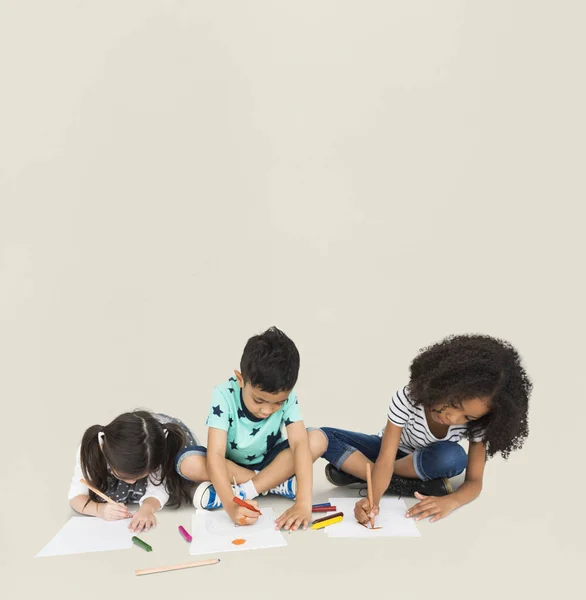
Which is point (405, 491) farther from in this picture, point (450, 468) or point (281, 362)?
point (281, 362)

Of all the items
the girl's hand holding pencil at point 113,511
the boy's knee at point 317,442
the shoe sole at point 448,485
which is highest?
the boy's knee at point 317,442

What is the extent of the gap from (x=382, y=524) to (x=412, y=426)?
35cm

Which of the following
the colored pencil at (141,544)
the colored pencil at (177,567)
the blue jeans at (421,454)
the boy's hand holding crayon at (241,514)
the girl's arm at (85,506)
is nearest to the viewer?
the colored pencil at (177,567)

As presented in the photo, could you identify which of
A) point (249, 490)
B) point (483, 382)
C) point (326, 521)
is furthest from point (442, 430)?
point (249, 490)

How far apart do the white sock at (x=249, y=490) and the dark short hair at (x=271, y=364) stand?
35 cm

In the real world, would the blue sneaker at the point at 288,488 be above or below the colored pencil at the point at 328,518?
above

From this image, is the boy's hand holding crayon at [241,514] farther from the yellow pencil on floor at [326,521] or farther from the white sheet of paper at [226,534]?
the yellow pencil on floor at [326,521]

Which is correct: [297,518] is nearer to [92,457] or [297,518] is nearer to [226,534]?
[226,534]

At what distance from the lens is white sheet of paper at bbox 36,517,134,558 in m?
1.89

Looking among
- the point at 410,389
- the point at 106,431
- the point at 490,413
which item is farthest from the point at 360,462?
the point at 106,431

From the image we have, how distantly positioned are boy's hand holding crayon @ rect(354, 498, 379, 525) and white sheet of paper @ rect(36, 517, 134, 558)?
610 millimetres

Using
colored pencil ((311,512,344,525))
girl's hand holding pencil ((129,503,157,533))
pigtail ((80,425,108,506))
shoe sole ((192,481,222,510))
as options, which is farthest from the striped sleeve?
pigtail ((80,425,108,506))

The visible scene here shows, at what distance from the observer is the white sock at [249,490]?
215cm

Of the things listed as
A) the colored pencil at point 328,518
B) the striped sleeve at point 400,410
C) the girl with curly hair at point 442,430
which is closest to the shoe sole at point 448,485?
the girl with curly hair at point 442,430
